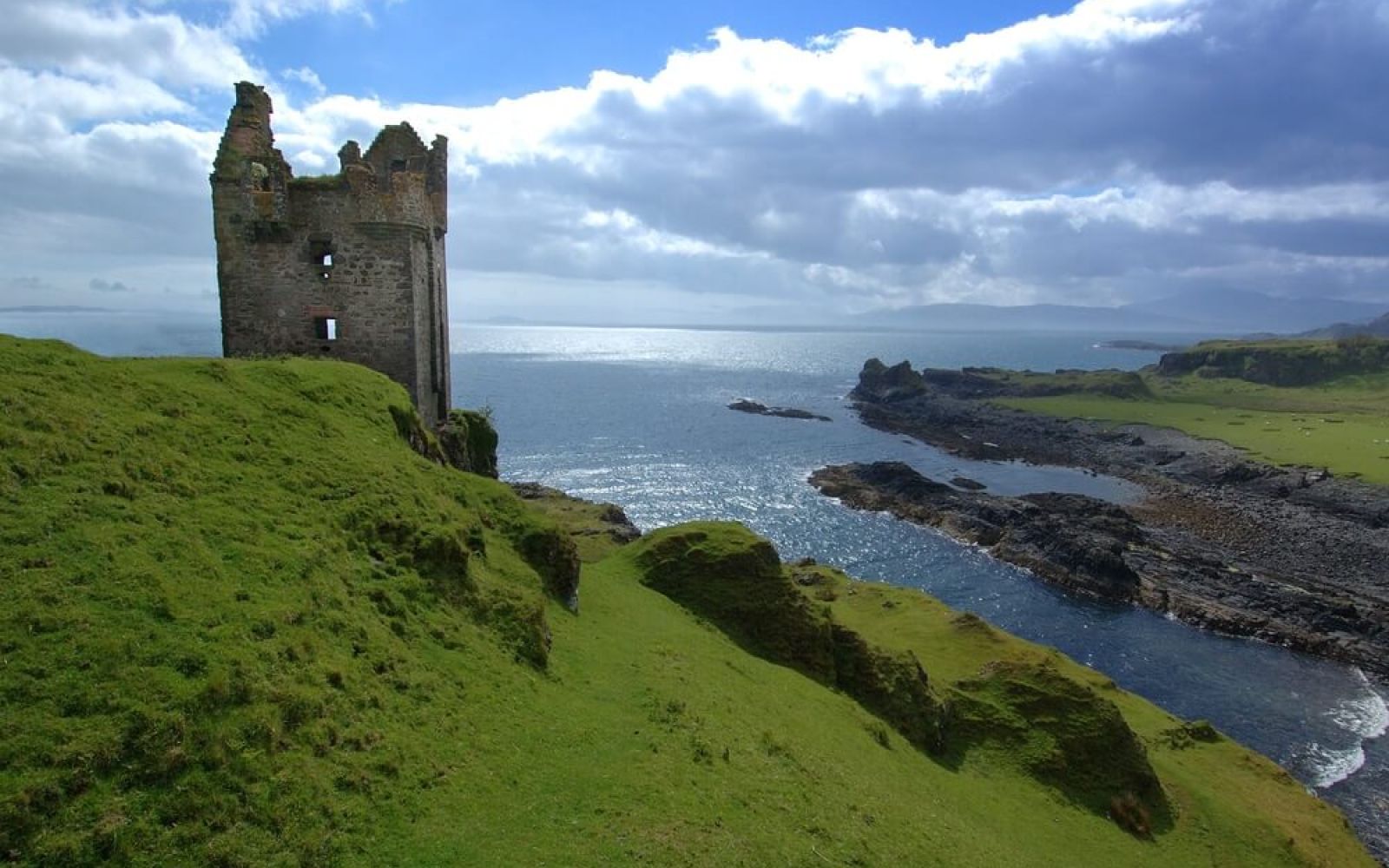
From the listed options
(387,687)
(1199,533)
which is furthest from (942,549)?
(387,687)

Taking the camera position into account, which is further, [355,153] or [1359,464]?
[1359,464]

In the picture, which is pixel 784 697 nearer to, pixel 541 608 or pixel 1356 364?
pixel 541 608

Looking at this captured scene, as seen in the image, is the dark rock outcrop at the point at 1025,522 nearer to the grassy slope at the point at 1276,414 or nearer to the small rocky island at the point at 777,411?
the grassy slope at the point at 1276,414

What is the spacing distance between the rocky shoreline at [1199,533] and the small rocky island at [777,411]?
96.5 ft

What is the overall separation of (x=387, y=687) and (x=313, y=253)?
788 inches

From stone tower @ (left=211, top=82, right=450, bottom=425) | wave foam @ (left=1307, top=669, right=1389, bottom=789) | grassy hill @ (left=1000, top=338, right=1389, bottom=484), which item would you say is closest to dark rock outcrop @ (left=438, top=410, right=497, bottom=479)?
stone tower @ (left=211, top=82, right=450, bottom=425)

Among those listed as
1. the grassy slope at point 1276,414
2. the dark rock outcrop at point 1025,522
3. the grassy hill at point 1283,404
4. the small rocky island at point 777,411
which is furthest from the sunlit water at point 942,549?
the grassy hill at point 1283,404

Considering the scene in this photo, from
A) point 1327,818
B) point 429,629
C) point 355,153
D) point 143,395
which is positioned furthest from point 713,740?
point 1327,818

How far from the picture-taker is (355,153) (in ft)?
97.5

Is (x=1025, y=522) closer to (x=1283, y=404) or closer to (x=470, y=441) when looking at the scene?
(x=470, y=441)

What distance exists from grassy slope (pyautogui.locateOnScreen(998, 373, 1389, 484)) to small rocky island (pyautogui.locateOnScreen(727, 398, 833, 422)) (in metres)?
44.5

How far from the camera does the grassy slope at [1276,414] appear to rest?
4259 inches

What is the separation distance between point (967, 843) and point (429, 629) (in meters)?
14.3

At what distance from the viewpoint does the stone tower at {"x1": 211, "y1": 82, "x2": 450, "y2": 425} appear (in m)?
26.9
